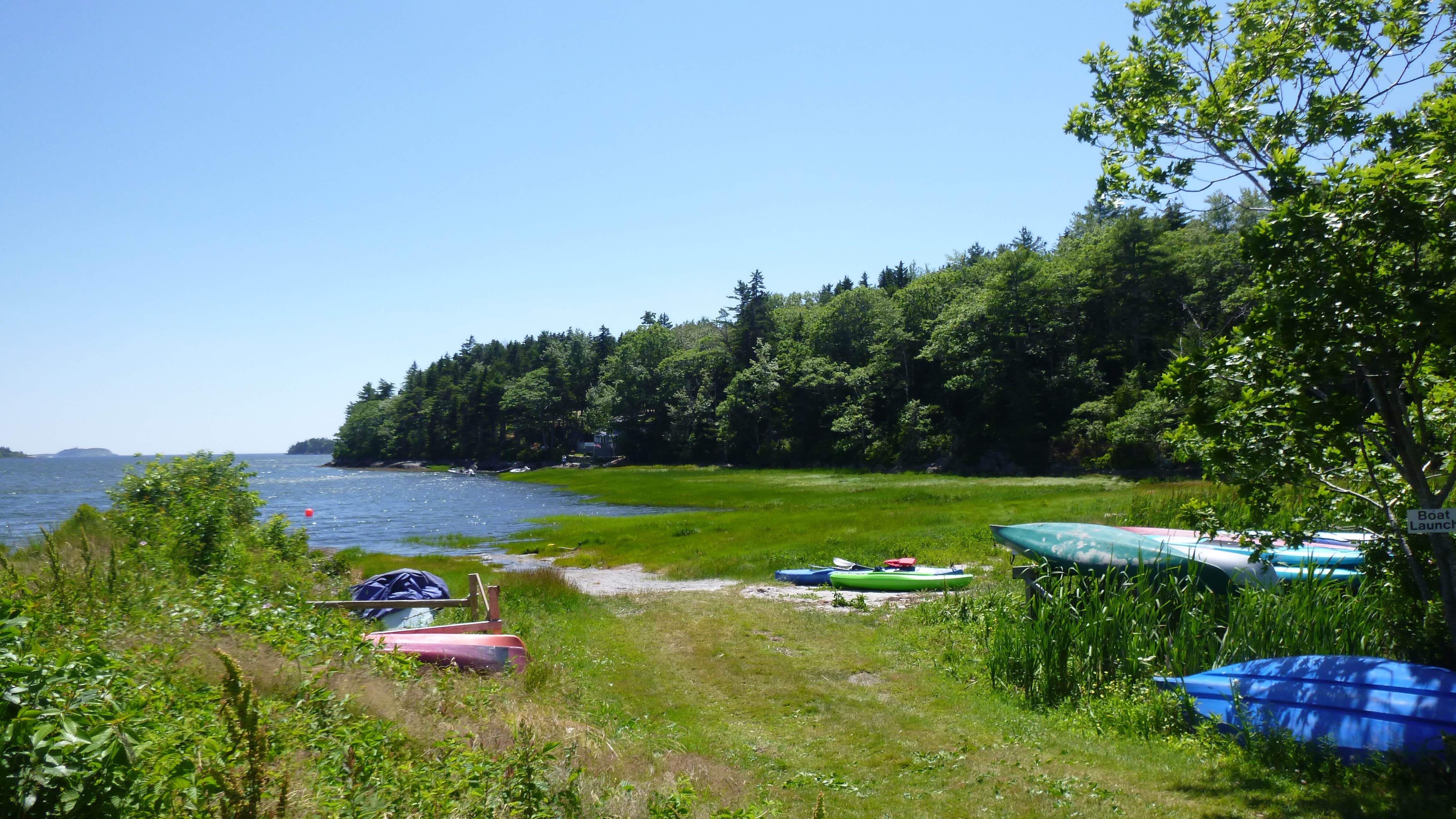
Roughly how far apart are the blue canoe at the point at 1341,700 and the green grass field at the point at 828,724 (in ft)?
1.72

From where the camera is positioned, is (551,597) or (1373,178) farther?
(551,597)

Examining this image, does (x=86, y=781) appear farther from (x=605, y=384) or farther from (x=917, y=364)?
(x=605, y=384)

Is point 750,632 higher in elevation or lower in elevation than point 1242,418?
lower

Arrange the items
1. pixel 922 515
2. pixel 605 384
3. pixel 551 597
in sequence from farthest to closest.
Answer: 1. pixel 605 384
2. pixel 922 515
3. pixel 551 597

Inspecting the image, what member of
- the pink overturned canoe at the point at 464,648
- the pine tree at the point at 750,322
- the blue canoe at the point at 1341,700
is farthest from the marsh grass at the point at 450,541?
the pine tree at the point at 750,322

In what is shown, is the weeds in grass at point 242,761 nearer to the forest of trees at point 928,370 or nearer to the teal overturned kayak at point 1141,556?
the teal overturned kayak at point 1141,556

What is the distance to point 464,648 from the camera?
1061 centimetres

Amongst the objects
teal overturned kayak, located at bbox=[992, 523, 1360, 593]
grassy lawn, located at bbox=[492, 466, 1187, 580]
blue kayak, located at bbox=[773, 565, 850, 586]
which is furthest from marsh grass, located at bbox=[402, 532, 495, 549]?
teal overturned kayak, located at bbox=[992, 523, 1360, 593]

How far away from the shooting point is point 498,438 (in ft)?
427

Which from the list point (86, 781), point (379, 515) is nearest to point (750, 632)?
point (86, 781)

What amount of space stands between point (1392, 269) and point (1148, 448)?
50046 mm

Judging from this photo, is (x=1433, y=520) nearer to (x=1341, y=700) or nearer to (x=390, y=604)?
(x=1341, y=700)

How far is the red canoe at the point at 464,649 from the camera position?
1034cm

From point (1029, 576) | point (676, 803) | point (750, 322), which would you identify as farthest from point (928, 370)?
point (676, 803)
